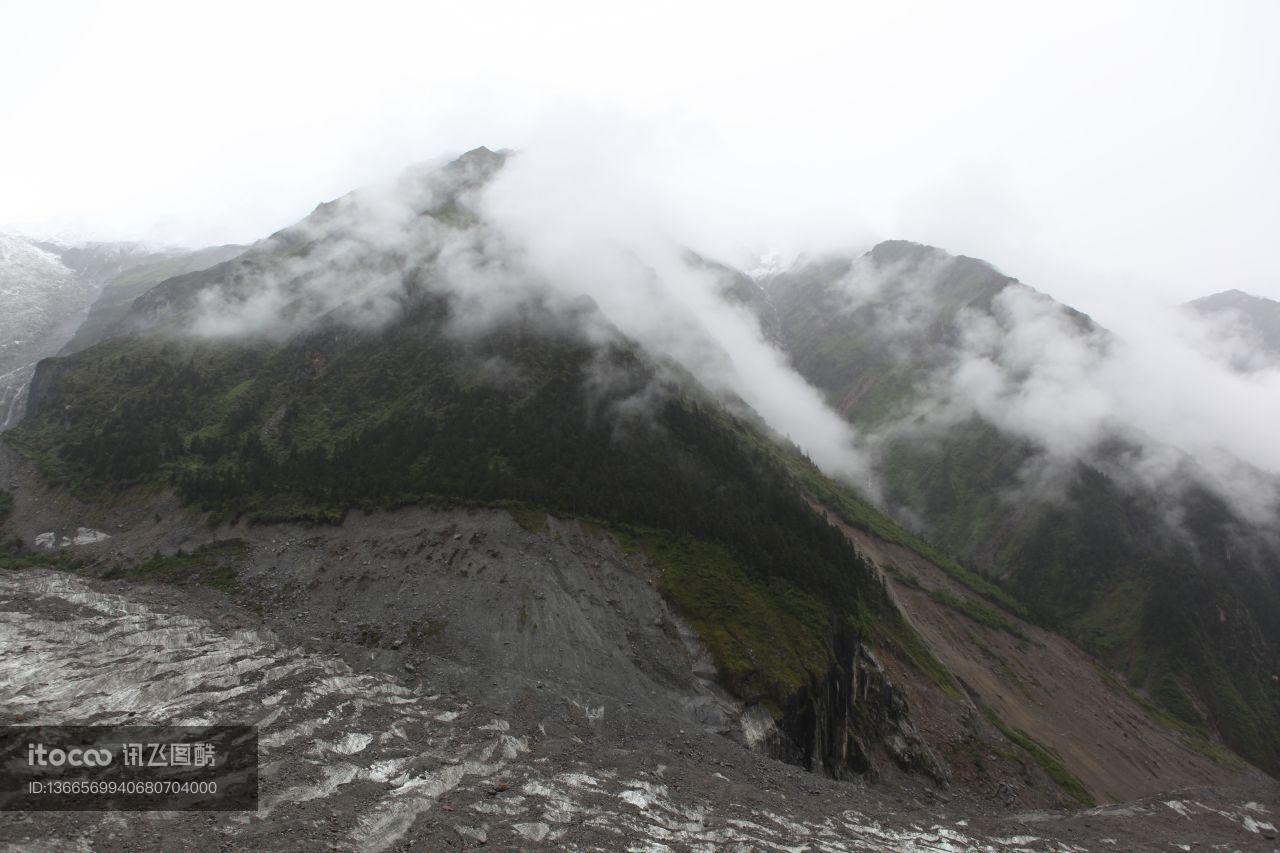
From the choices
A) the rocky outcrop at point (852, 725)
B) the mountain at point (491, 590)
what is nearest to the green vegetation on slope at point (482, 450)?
the mountain at point (491, 590)

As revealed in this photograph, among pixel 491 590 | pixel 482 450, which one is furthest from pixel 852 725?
pixel 482 450

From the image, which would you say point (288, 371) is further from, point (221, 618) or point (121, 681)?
point (121, 681)

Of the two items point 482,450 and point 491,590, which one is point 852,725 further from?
point 482,450

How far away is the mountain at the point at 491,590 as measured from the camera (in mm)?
51906

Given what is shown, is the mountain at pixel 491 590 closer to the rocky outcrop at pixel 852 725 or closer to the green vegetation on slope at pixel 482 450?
the rocky outcrop at pixel 852 725

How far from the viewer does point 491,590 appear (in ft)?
251

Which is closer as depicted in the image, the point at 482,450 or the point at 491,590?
the point at 491,590

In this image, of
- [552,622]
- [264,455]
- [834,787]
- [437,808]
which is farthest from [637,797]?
[264,455]

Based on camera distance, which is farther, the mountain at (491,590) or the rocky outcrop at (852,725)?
the rocky outcrop at (852,725)

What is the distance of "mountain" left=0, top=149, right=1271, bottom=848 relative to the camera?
51.9m

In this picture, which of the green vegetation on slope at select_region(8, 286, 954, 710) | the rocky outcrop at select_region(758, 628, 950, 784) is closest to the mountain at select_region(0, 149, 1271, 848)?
the rocky outcrop at select_region(758, 628, 950, 784)

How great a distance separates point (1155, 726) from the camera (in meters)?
144

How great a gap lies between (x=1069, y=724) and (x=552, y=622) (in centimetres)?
10987

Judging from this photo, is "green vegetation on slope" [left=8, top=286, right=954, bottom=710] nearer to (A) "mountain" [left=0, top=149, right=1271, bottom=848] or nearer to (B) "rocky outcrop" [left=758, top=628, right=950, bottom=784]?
(A) "mountain" [left=0, top=149, right=1271, bottom=848]
